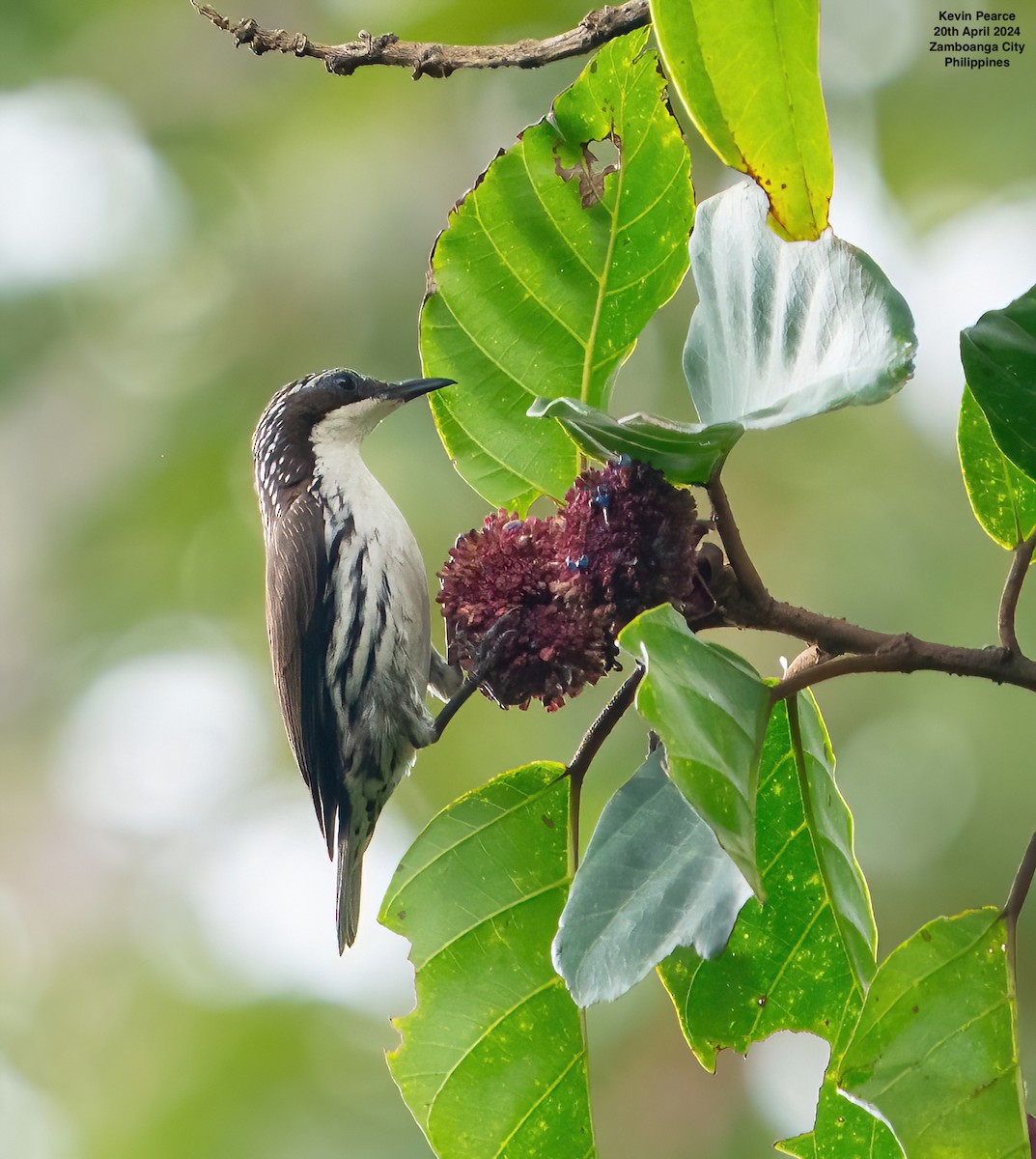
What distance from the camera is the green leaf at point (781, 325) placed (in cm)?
109

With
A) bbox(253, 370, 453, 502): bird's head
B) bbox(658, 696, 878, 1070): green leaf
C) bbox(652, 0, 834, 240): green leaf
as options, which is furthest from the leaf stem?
bbox(253, 370, 453, 502): bird's head

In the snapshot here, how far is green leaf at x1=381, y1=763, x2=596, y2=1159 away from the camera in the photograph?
1.56 meters

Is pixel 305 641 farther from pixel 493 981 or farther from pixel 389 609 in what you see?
pixel 493 981

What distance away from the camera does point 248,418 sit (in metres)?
7.07

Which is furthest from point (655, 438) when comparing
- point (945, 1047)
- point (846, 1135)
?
point (846, 1135)

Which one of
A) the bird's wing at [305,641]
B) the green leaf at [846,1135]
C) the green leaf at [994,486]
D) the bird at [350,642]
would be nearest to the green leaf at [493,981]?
the green leaf at [846,1135]

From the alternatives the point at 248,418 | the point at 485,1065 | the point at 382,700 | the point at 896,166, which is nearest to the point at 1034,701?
the point at 896,166

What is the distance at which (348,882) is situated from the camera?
9.68 feet

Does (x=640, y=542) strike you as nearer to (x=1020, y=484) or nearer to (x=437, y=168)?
(x=1020, y=484)

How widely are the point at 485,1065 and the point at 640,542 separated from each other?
665mm

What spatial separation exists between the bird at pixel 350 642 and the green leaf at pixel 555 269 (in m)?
1.17

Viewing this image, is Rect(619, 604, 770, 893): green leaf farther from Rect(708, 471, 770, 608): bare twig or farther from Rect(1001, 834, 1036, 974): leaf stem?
Rect(1001, 834, 1036, 974): leaf stem

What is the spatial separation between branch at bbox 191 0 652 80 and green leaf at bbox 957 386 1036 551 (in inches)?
23.7

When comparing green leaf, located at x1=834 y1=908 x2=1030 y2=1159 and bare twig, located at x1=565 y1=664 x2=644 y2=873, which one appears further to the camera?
bare twig, located at x1=565 y1=664 x2=644 y2=873
